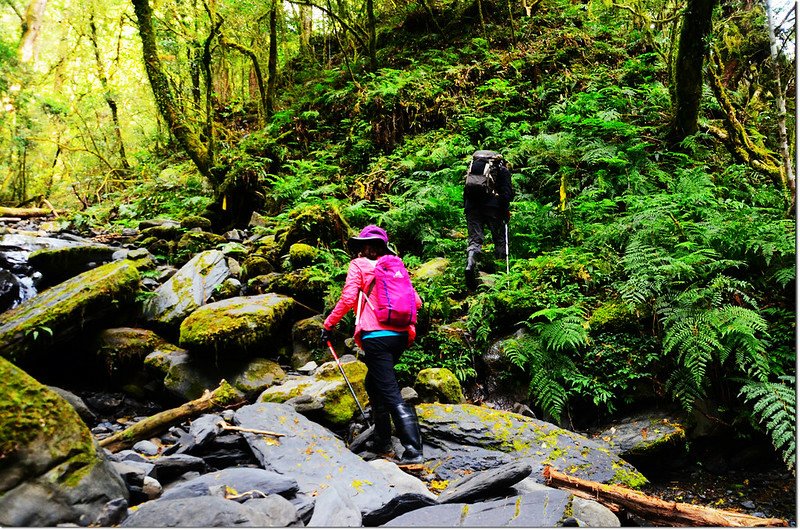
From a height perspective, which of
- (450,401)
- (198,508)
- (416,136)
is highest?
(416,136)

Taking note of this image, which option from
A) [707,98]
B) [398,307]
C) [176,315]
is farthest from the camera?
[707,98]

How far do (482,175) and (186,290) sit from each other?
17.3 ft

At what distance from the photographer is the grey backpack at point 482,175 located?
745 centimetres

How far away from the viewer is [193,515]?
247 centimetres

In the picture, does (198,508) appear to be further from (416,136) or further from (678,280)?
(416,136)

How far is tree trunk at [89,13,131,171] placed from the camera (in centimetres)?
1884

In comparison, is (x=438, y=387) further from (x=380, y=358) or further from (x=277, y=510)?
(x=277, y=510)

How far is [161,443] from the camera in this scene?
4.51 m

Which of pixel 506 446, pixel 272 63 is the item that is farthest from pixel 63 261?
pixel 272 63

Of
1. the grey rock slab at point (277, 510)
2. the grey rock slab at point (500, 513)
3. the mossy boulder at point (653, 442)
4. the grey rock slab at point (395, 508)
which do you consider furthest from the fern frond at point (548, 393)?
the grey rock slab at point (277, 510)

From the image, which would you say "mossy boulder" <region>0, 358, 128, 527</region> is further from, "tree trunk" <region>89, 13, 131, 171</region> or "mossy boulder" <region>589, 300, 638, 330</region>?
"tree trunk" <region>89, 13, 131, 171</region>

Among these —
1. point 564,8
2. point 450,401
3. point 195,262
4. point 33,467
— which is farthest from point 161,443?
point 564,8

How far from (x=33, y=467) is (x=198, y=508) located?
1.00 meters

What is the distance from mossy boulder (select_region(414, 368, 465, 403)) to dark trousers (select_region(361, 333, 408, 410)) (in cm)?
106
